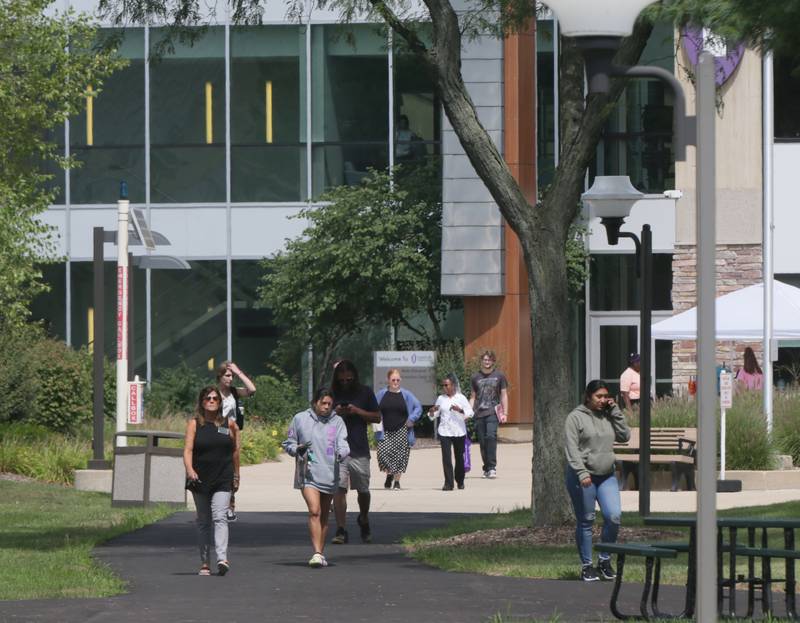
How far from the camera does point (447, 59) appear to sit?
17156mm

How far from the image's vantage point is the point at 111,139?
3844cm

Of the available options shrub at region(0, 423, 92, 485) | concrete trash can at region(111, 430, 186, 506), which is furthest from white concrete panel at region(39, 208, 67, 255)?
concrete trash can at region(111, 430, 186, 506)

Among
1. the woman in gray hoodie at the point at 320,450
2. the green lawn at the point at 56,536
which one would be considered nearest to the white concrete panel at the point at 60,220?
the green lawn at the point at 56,536

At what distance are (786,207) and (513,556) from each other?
907 inches

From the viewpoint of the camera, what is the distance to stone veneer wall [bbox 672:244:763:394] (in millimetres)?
35906

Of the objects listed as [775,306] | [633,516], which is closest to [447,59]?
[633,516]

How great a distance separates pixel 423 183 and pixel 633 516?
58.7 ft

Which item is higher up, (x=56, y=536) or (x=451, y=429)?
(x=451, y=429)

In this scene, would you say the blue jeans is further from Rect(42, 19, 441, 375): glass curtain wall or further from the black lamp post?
Rect(42, 19, 441, 375): glass curtain wall

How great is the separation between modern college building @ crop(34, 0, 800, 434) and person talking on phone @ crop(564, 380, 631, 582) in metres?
22.9

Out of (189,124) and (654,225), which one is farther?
(189,124)

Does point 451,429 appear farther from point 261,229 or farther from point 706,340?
point 706,340

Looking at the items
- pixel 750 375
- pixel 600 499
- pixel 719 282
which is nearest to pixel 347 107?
pixel 719 282

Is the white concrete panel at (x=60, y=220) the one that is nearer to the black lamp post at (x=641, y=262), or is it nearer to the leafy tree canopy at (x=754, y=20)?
the black lamp post at (x=641, y=262)
